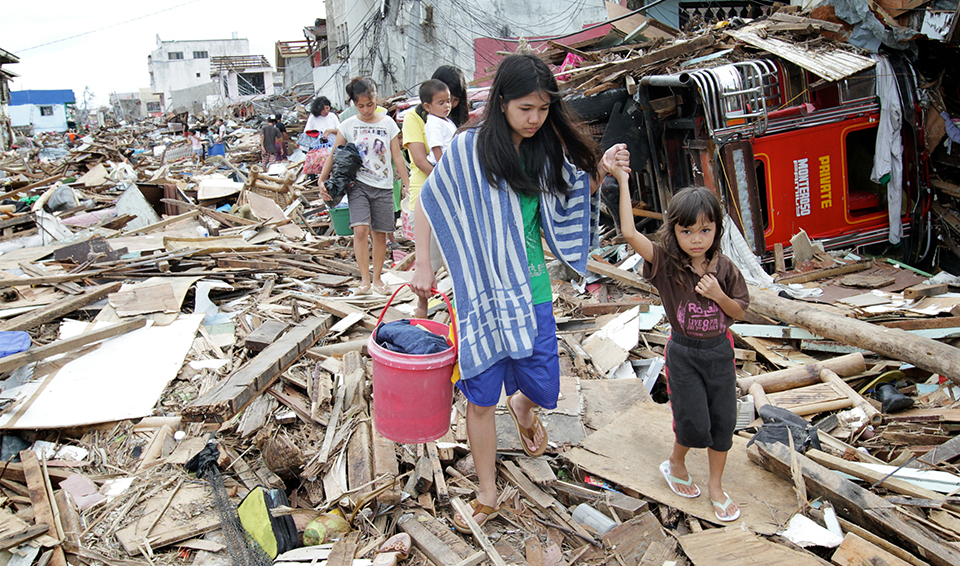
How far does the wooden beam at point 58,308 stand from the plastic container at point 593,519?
4817mm

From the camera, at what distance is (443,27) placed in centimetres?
1991

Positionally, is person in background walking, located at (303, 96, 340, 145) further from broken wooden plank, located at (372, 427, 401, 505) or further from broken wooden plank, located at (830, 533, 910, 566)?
broken wooden plank, located at (830, 533, 910, 566)

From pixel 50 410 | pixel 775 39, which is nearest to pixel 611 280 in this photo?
pixel 775 39

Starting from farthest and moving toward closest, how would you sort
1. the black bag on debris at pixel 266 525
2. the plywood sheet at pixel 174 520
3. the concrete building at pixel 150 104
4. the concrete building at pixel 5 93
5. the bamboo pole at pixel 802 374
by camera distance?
the concrete building at pixel 150 104, the concrete building at pixel 5 93, the bamboo pole at pixel 802 374, the plywood sheet at pixel 174 520, the black bag on debris at pixel 266 525

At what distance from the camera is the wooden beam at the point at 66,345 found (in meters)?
4.23

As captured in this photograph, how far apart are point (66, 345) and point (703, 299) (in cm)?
453

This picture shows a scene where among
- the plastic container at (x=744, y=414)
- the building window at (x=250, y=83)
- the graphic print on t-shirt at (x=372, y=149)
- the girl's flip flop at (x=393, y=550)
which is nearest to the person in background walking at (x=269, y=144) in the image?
the graphic print on t-shirt at (x=372, y=149)

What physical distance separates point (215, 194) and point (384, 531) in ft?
34.7

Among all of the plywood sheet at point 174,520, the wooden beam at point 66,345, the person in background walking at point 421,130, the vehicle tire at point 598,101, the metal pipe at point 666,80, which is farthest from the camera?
the vehicle tire at point 598,101

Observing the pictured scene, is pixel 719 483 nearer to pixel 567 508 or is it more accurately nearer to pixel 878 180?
pixel 567 508

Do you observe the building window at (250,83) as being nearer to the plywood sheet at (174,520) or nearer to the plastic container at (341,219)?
the plastic container at (341,219)

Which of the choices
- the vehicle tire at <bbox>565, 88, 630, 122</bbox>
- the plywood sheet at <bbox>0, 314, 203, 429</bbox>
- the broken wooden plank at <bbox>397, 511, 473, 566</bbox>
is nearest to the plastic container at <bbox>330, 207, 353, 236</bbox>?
the plywood sheet at <bbox>0, 314, 203, 429</bbox>

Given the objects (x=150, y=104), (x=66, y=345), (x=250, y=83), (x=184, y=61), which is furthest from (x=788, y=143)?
(x=150, y=104)

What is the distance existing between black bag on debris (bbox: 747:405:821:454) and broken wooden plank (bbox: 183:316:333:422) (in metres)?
2.96
